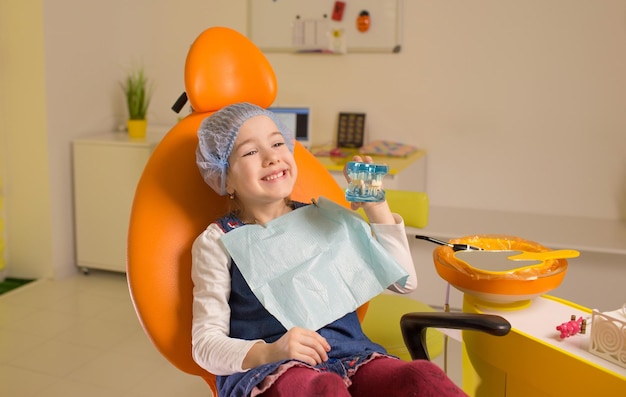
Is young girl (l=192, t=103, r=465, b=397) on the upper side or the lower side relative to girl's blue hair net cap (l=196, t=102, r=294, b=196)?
lower

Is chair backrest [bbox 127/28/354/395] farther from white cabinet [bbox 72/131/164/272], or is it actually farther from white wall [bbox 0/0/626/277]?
white cabinet [bbox 72/131/164/272]

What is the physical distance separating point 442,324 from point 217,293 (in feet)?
1.49

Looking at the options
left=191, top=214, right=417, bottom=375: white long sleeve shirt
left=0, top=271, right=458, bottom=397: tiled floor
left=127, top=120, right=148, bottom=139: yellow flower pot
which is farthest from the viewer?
left=127, top=120, right=148, bottom=139: yellow flower pot

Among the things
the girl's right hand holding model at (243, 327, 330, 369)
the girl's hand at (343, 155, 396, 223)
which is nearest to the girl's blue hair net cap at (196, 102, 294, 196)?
the girl's hand at (343, 155, 396, 223)

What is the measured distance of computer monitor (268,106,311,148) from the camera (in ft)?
10.8

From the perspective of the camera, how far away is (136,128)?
11.6 feet

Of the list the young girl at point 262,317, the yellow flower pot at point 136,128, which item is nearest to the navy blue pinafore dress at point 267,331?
the young girl at point 262,317

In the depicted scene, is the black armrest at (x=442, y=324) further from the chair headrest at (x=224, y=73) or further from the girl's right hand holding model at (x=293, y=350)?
the chair headrest at (x=224, y=73)

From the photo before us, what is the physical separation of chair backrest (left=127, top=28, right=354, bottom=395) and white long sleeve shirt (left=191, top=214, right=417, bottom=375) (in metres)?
0.08

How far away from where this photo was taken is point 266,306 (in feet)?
4.76

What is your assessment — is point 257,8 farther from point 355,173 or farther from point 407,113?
point 355,173

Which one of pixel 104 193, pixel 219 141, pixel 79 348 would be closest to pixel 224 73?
pixel 219 141

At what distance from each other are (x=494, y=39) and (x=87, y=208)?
2.06 m

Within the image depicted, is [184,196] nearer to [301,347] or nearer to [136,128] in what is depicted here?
[301,347]
